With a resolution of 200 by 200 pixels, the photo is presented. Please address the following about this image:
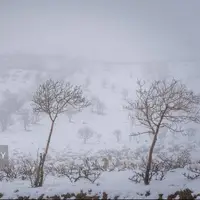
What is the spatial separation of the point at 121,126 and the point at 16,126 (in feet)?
139

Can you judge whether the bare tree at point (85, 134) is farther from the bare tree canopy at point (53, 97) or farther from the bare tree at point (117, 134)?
the bare tree canopy at point (53, 97)

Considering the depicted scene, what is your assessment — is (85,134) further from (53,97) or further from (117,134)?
(53,97)

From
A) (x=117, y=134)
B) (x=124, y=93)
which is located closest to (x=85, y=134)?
(x=117, y=134)

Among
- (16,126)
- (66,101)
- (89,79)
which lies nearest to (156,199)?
(66,101)

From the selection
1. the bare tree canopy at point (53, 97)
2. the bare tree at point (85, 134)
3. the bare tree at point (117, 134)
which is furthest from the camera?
the bare tree at point (117, 134)

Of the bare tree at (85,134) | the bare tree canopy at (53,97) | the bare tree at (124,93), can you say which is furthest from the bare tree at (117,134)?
the bare tree canopy at (53,97)

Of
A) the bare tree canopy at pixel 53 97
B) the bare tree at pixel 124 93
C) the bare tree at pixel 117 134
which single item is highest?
the bare tree at pixel 124 93

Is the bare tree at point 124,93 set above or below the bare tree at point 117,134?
above

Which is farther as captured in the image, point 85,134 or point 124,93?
point 124,93

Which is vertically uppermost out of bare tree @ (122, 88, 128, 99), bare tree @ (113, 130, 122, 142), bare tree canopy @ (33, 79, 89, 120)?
bare tree @ (122, 88, 128, 99)

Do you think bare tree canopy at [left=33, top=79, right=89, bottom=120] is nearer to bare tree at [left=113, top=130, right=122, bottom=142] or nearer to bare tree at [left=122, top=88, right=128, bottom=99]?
bare tree at [left=113, top=130, right=122, bottom=142]

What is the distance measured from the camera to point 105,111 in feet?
404

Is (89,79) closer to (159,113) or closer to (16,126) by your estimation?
(16,126)

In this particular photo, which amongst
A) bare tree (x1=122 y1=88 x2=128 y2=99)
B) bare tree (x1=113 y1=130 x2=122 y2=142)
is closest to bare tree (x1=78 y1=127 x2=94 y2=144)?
bare tree (x1=113 y1=130 x2=122 y2=142)
